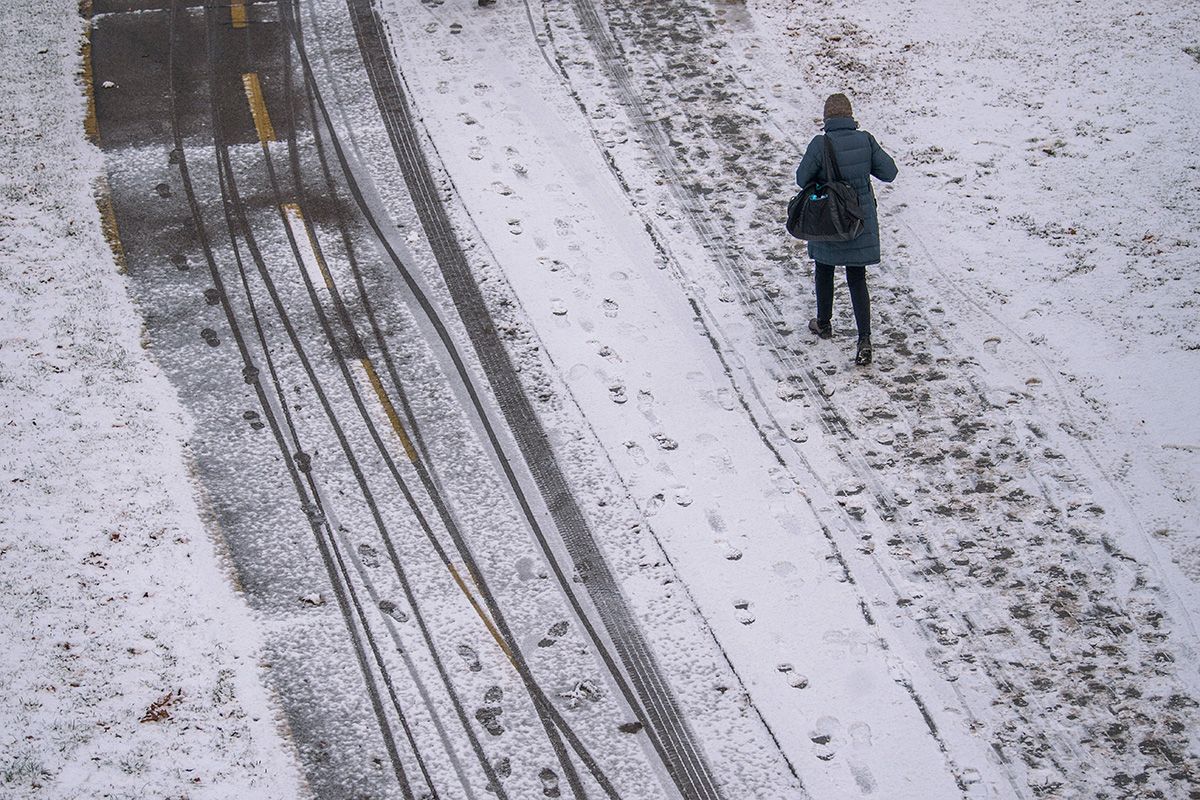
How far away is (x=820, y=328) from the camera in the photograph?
26.5 feet

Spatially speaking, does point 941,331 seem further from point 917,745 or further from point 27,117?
point 27,117

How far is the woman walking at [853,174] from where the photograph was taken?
748 centimetres

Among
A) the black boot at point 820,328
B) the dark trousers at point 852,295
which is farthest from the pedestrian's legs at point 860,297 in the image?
the black boot at point 820,328

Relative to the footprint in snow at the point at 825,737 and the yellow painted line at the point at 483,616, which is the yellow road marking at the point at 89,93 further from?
the footprint in snow at the point at 825,737

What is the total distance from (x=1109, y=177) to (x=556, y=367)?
15.8ft

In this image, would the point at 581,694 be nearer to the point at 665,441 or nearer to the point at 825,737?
the point at 825,737

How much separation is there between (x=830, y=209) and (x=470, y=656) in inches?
141

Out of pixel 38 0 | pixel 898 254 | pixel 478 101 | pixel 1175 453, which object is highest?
pixel 38 0

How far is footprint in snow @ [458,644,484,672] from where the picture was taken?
240 inches

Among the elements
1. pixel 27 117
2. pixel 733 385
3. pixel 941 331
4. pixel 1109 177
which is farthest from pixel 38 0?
pixel 1109 177

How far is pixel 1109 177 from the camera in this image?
30.3 ft

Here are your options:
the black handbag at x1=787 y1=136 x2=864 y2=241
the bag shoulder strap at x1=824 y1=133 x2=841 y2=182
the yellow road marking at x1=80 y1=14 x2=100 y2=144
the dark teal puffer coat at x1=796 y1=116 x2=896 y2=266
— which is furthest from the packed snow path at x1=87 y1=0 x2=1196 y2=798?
the bag shoulder strap at x1=824 y1=133 x2=841 y2=182

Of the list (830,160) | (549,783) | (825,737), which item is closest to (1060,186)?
(830,160)

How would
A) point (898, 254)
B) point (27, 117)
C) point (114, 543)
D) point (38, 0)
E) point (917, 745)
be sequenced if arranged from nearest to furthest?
point (917, 745)
point (114, 543)
point (898, 254)
point (27, 117)
point (38, 0)
